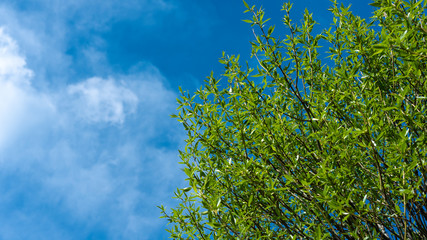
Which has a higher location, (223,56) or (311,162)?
(223,56)

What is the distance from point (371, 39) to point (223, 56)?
2.82 m

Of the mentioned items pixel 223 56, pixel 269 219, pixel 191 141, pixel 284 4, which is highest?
pixel 284 4

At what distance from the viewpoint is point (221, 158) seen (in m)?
4.98

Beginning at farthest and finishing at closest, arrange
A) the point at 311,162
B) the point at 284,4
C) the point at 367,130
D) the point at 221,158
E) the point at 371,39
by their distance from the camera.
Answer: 1. the point at 371,39
2. the point at 284,4
3. the point at 311,162
4. the point at 221,158
5. the point at 367,130

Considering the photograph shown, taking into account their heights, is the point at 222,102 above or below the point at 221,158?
above

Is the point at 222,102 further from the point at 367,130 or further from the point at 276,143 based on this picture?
the point at 367,130

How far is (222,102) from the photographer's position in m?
5.50

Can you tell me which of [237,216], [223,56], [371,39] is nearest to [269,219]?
[237,216]

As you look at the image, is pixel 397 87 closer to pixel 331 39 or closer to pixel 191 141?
pixel 331 39

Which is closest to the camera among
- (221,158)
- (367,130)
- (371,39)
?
(367,130)

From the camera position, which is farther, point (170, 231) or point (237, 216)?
point (170, 231)

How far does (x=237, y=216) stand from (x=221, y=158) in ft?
2.82

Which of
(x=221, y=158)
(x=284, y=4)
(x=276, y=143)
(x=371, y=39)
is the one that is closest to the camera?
(x=276, y=143)

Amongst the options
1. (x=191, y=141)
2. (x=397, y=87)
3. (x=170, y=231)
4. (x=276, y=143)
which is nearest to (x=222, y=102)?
(x=191, y=141)
